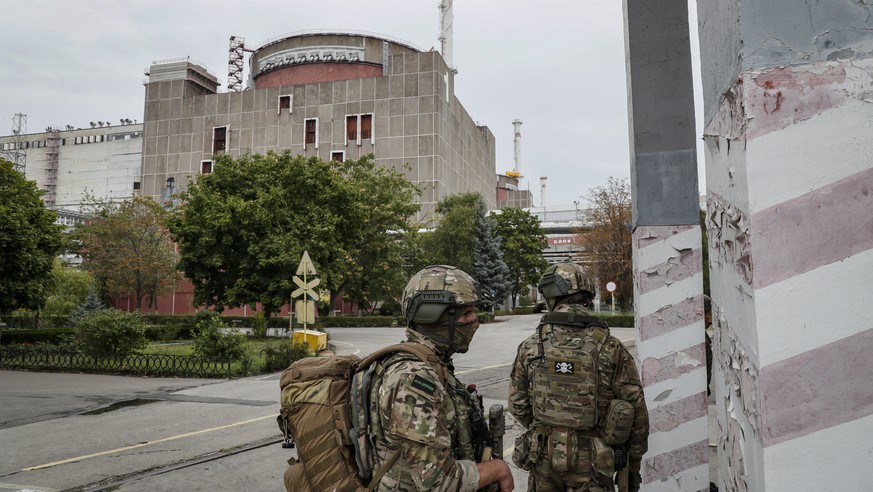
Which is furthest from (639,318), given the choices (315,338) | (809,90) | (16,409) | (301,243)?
(301,243)

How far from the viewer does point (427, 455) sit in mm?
2160

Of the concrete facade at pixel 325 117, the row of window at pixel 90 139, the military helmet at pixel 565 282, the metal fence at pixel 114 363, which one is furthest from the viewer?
the row of window at pixel 90 139

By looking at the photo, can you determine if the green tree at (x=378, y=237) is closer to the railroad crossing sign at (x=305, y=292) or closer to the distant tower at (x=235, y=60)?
the railroad crossing sign at (x=305, y=292)

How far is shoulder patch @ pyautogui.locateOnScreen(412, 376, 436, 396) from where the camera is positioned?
222cm

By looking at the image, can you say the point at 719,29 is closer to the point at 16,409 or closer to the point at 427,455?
the point at 427,455

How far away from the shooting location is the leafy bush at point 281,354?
624 inches

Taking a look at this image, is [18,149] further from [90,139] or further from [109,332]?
[109,332]

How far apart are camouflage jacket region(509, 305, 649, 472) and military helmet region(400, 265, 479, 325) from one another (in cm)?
138

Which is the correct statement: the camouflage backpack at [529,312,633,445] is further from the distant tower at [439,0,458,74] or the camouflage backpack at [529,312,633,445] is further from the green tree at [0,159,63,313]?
the distant tower at [439,0,458,74]

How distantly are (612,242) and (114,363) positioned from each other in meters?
26.4

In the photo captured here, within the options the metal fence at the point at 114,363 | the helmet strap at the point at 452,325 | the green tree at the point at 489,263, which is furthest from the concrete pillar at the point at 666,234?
the green tree at the point at 489,263

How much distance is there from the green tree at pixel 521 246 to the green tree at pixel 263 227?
2118cm

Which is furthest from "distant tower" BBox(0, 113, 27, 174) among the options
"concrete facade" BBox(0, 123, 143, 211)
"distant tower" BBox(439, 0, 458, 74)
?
"distant tower" BBox(439, 0, 458, 74)

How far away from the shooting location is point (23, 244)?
2011cm
